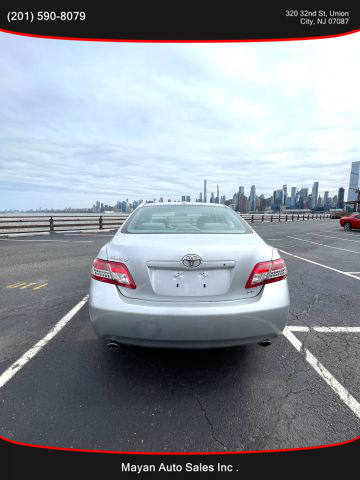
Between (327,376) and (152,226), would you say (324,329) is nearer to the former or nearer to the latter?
(327,376)

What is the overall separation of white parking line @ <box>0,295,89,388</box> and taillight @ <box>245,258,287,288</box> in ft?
7.81

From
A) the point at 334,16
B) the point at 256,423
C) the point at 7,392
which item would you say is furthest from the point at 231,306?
the point at 334,16

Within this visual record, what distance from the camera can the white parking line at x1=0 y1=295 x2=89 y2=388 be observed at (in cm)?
224

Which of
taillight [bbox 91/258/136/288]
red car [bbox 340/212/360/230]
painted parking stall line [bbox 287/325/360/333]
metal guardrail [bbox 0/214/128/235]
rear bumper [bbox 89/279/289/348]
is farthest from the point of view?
red car [bbox 340/212/360/230]

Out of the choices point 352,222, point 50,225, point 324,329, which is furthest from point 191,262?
point 352,222

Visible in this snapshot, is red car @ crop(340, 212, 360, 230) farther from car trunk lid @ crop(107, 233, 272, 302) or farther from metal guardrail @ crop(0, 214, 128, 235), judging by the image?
car trunk lid @ crop(107, 233, 272, 302)

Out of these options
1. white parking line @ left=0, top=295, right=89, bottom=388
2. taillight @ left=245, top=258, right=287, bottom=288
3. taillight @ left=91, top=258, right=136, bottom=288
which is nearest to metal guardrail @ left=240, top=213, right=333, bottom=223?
white parking line @ left=0, top=295, right=89, bottom=388

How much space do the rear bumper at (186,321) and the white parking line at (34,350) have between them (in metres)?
1.08

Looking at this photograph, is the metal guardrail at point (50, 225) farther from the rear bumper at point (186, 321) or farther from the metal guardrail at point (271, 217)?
the metal guardrail at point (271, 217)

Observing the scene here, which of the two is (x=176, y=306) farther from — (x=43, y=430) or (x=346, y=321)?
(x=346, y=321)

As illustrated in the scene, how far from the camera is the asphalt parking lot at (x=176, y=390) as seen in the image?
1697mm

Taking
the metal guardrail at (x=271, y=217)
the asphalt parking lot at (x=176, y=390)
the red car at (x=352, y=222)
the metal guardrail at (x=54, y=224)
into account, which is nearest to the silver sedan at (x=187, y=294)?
the asphalt parking lot at (x=176, y=390)

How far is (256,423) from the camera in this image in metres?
1.79

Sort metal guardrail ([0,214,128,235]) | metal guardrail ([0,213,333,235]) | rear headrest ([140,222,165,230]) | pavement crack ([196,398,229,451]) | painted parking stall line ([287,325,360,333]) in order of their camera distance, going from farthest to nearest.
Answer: metal guardrail ([0,213,333,235])
metal guardrail ([0,214,128,235])
painted parking stall line ([287,325,360,333])
rear headrest ([140,222,165,230])
pavement crack ([196,398,229,451])
